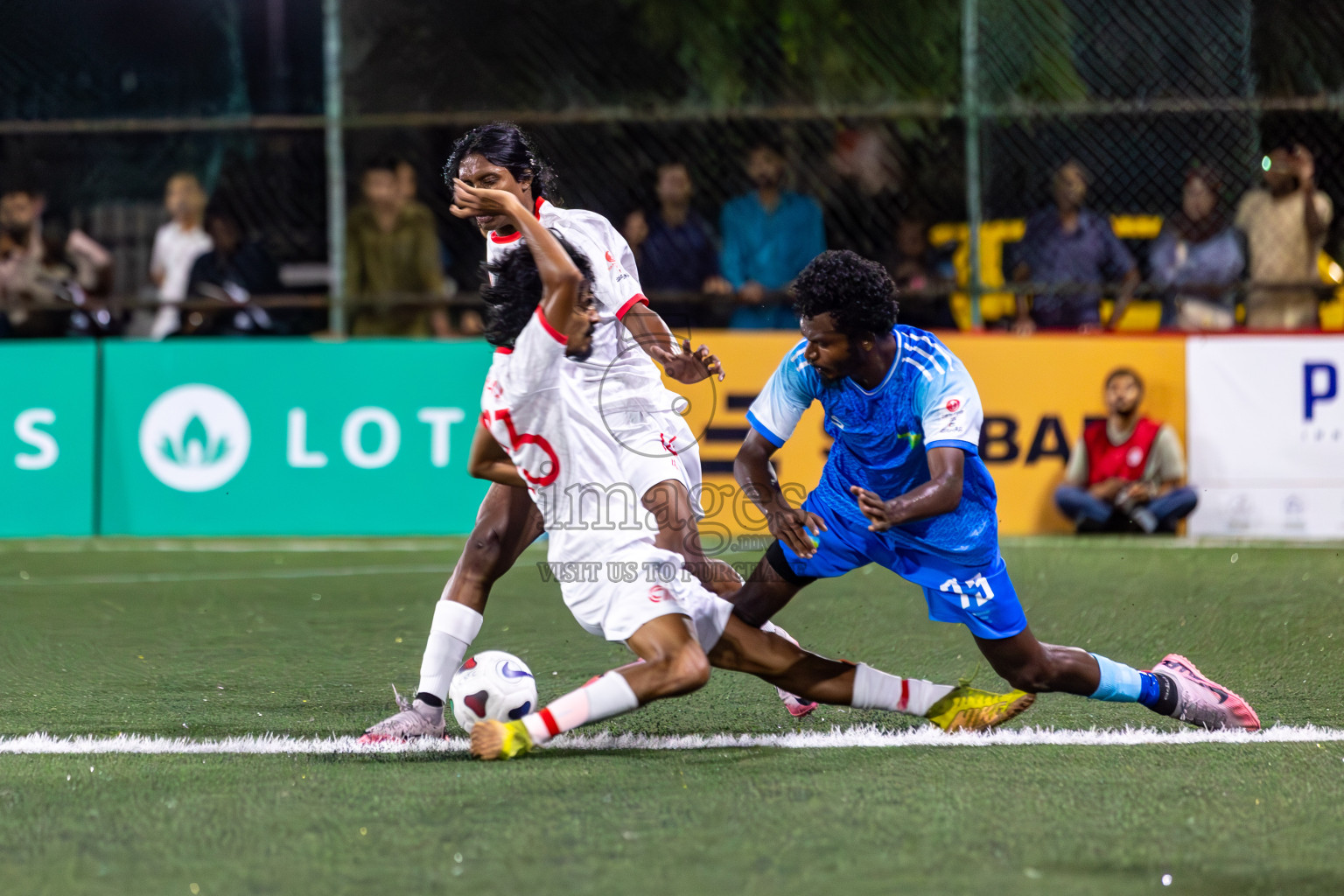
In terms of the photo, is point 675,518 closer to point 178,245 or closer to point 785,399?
point 785,399

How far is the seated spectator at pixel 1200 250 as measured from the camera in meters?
10.4

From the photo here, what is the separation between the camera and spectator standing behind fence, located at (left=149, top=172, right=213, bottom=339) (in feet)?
35.4

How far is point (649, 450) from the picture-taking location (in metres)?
4.50

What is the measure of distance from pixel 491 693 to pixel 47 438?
6.45m

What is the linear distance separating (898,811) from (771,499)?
123cm

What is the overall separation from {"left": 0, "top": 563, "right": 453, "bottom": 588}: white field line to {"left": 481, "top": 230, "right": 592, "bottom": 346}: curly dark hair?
418 centimetres

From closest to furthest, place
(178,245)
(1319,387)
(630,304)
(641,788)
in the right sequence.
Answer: (641,788) < (630,304) < (1319,387) < (178,245)

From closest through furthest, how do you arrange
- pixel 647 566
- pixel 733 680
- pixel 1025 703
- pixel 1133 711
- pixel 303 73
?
pixel 647 566, pixel 1025 703, pixel 1133 711, pixel 733 680, pixel 303 73

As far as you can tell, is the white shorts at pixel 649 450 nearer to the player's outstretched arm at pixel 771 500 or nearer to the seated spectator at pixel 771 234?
the player's outstretched arm at pixel 771 500

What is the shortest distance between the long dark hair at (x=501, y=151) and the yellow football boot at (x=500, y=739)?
1634 mm

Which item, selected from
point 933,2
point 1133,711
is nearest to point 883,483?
point 1133,711

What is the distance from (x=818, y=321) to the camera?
436 centimetres

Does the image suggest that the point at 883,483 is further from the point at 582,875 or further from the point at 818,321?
the point at 582,875

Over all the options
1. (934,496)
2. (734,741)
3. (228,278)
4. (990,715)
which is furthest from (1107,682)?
(228,278)
